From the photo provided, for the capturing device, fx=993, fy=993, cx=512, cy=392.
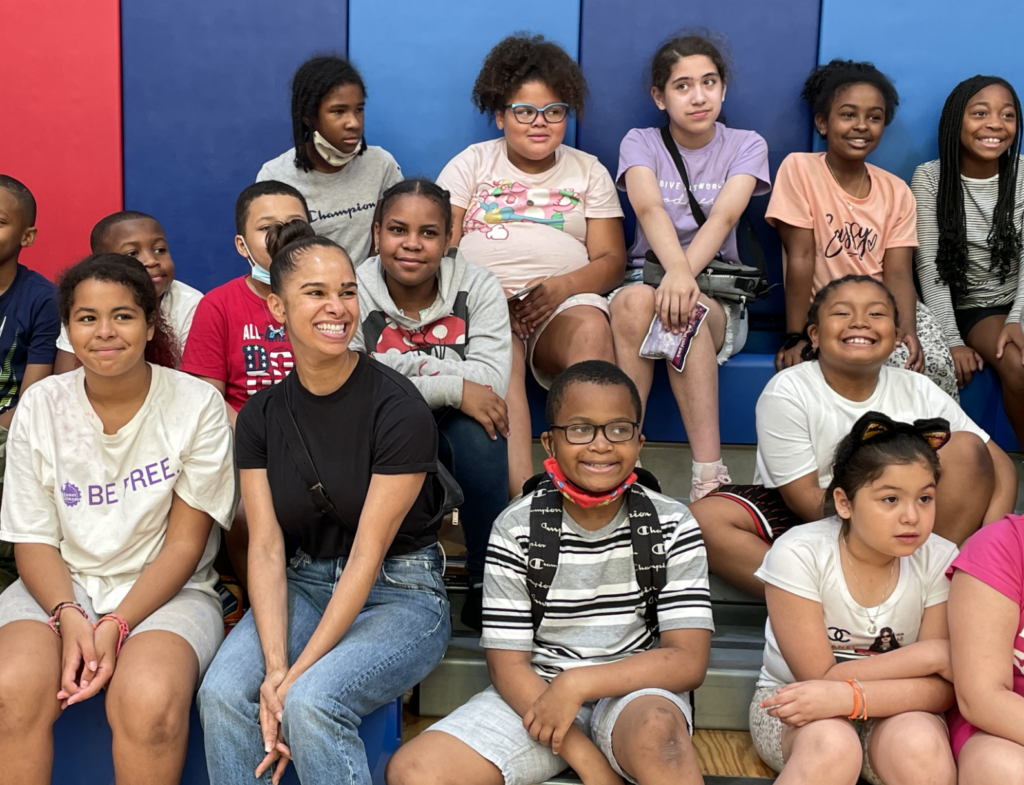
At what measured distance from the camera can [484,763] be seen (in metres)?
1.86

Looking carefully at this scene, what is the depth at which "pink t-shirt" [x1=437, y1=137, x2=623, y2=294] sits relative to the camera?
3119 mm

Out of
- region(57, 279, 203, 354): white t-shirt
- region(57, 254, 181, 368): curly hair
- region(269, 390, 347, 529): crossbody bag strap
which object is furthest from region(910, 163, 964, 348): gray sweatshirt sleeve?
region(57, 254, 181, 368): curly hair

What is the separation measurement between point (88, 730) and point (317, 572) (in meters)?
0.54

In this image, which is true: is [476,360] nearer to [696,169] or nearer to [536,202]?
[536,202]

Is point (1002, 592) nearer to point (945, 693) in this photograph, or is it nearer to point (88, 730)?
point (945, 693)

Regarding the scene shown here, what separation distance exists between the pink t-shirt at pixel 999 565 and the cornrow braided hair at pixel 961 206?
1.67 meters

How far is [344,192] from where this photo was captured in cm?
331

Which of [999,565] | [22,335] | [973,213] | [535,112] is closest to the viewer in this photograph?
[999,565]

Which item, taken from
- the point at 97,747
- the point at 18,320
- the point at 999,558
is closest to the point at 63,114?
the point at 18,320

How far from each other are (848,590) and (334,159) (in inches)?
83.7

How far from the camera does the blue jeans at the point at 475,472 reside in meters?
2.39

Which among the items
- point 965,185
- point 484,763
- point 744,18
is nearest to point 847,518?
point 484,763

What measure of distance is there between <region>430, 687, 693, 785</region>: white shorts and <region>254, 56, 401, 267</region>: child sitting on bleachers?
5.71ft

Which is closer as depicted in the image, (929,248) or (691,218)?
(691,218)
